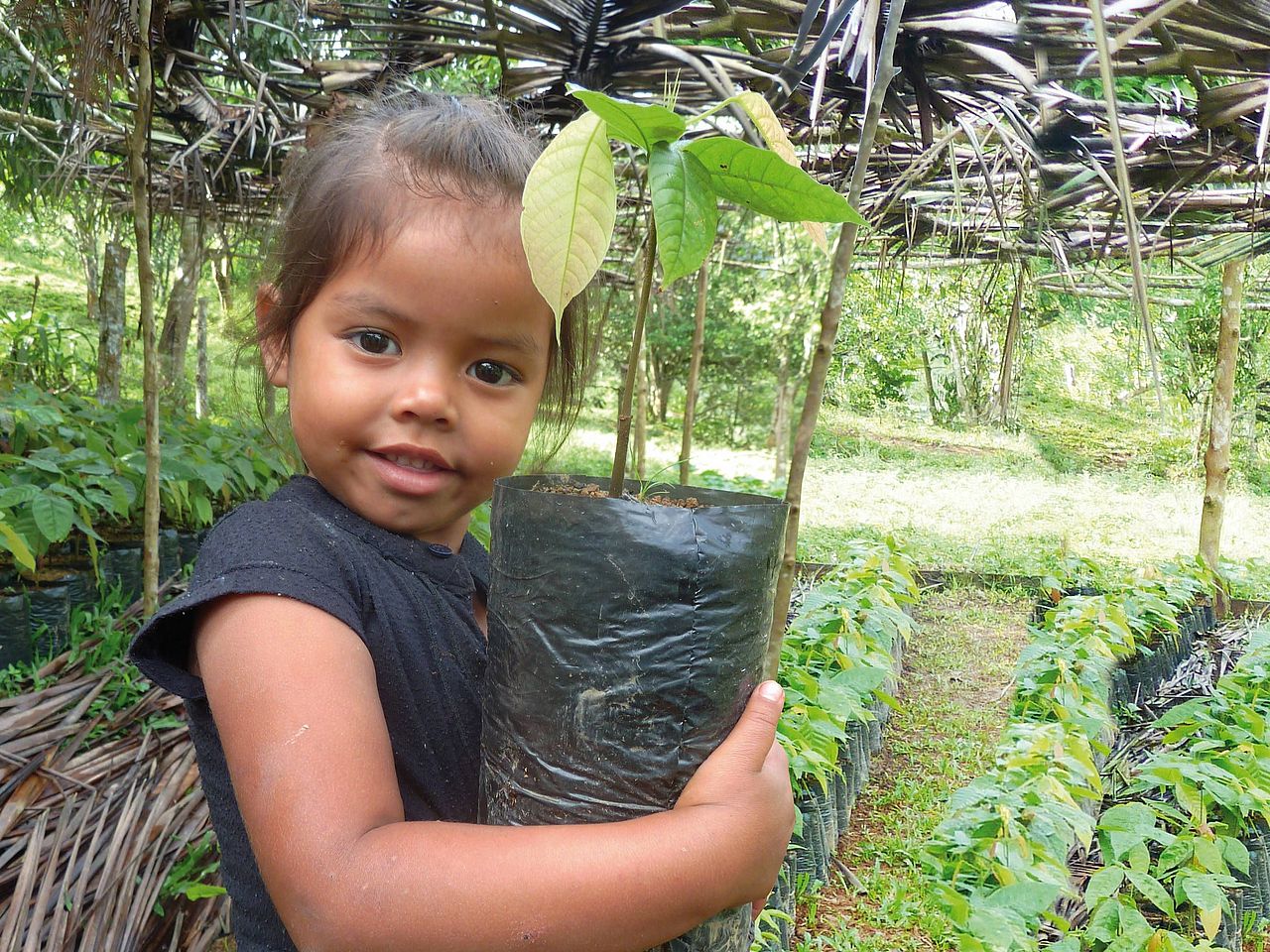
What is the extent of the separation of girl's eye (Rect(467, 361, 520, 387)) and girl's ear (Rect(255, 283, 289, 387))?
0.25 meters

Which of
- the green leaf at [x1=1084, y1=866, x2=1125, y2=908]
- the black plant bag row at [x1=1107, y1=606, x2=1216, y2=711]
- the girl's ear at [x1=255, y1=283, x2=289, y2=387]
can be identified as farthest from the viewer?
the black plant bag row at [x1=1107, y1=606, x2=1216, y2=711]

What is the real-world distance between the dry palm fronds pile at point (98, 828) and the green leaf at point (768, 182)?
1.61m

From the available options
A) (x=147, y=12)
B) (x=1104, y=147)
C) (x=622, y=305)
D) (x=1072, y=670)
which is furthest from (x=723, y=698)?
(x=622, y=305)

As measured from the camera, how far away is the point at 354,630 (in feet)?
2.22

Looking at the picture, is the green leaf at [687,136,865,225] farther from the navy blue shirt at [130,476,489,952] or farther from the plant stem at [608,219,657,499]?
the navy blue shirt at [130,476,489,952]

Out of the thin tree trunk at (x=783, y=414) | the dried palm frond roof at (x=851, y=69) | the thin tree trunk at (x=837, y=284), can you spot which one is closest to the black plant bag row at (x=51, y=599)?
the dried palm frond roof at (x=851, y=69)

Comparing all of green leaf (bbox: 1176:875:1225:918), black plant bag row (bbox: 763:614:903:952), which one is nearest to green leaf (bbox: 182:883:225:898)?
black plant bag row (bbox: 763:614:903:952)

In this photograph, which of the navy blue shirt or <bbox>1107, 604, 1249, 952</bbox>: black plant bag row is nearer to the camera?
the navy blue shirt

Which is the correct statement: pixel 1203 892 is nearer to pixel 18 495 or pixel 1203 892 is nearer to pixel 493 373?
pixel 493 373

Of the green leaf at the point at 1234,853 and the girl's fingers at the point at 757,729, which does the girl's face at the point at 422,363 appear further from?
the green leaf at the point at 1234,853

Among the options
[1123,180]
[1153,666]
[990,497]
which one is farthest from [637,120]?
[990,497]

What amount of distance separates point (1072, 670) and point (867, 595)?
681mm

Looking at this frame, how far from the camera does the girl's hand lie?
620 mm

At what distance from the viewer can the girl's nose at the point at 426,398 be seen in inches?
28.6
